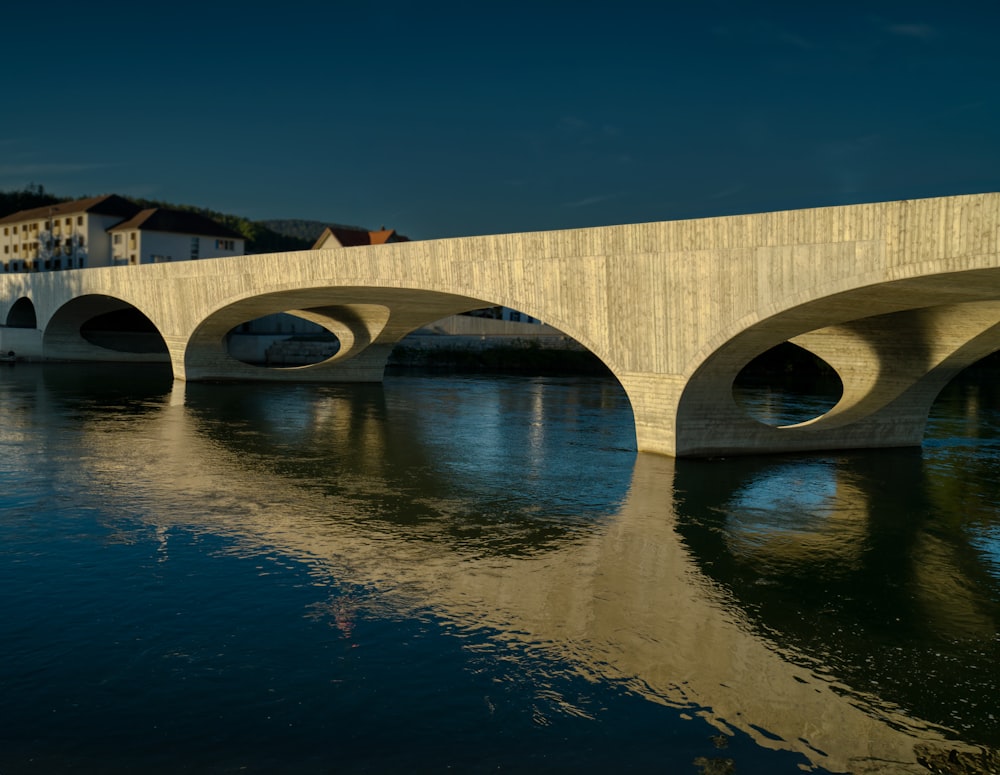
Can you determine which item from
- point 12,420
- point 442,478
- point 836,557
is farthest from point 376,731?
point 12,420

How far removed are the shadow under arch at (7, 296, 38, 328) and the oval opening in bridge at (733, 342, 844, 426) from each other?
55.1 metres

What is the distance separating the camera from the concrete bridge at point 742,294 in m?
17.9

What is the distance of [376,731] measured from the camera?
8.20m

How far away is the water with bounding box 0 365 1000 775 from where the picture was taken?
320 inches

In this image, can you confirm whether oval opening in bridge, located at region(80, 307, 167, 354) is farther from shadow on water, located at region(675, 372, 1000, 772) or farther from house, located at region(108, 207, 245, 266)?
shadow on water, located at region(675, 372, 1000, 772)

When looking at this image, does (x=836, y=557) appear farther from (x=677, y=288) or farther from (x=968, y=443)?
(x=968, y=443)

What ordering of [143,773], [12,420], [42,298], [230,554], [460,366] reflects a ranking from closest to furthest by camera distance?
[143,773] < [230,554] < [12,420] < [42,298] < [460,366]

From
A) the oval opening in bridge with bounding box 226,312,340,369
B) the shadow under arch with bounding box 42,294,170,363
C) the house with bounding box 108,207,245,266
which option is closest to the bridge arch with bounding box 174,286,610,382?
the shadow under arch with bounding box 42,294,170,363

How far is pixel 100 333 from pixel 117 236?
13573mm

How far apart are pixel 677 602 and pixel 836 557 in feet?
15.2

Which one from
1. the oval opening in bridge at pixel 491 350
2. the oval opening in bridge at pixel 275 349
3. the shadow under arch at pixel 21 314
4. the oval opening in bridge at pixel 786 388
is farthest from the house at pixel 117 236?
the oval opening in bridge at pixel 786 388

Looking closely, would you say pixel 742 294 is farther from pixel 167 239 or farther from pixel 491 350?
pixel 167 239

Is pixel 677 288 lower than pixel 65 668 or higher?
higher

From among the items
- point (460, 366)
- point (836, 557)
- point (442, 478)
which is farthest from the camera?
point (460, 366)
